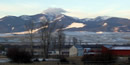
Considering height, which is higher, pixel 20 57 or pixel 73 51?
pixel 20 57

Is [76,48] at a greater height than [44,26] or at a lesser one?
lesser

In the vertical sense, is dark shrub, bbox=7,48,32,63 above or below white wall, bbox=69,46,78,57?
above

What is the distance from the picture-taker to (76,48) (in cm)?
8488

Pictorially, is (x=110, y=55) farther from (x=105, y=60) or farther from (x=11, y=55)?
(x=11, y=55)

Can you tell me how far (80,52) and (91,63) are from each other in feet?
160

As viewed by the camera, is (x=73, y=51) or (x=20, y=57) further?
(x=73, y=51)

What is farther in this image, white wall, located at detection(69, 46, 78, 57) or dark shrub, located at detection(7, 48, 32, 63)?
white wall, located at detection(69, 46, 78, 57)

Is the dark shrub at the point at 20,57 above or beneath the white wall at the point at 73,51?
above

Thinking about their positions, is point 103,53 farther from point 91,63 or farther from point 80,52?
point 80,52

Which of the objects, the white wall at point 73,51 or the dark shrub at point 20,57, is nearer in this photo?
the dark shrub at point 20,57

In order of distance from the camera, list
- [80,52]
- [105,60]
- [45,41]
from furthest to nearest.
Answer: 1. [80,52]
2. [45,41]
3. [105,60]

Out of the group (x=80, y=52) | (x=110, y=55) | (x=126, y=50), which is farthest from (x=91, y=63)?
(x=80, y=52)

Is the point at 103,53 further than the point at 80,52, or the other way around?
the point at 80,52

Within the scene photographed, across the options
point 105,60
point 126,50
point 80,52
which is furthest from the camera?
point 80,52
